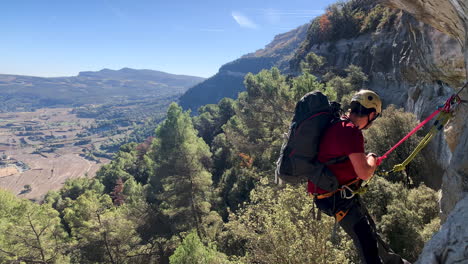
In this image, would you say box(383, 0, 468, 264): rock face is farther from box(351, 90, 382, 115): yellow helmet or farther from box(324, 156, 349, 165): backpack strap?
box(351, 90, 382, 115): yellow helmet

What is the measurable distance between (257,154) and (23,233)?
1875cm

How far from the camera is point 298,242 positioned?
321 inches

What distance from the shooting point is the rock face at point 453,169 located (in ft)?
10.2

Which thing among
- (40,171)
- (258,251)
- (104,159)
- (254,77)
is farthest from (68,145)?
(258,251)

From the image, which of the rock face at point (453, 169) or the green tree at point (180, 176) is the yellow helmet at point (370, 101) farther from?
the green tree at point (180, 176)

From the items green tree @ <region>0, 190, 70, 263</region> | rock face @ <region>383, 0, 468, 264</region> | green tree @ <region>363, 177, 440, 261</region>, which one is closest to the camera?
rock face @ <region>383, 0, 468, 264</region>

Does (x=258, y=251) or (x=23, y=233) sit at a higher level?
(x=258, y=251)

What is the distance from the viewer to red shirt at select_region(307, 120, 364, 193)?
3.19 m

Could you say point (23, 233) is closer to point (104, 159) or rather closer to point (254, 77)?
point (254, 77)

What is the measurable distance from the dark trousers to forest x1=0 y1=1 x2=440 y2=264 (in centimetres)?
423

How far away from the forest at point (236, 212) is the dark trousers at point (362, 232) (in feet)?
13.9

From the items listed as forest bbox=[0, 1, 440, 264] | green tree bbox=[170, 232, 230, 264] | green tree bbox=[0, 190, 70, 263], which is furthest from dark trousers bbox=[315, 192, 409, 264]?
green tree bbox=[0, 190, 70, 263]

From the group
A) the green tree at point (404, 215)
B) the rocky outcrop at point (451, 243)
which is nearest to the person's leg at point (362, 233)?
the rocky outcrop at point (451, 243)

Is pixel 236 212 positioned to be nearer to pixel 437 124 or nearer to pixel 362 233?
pixel 362 233
